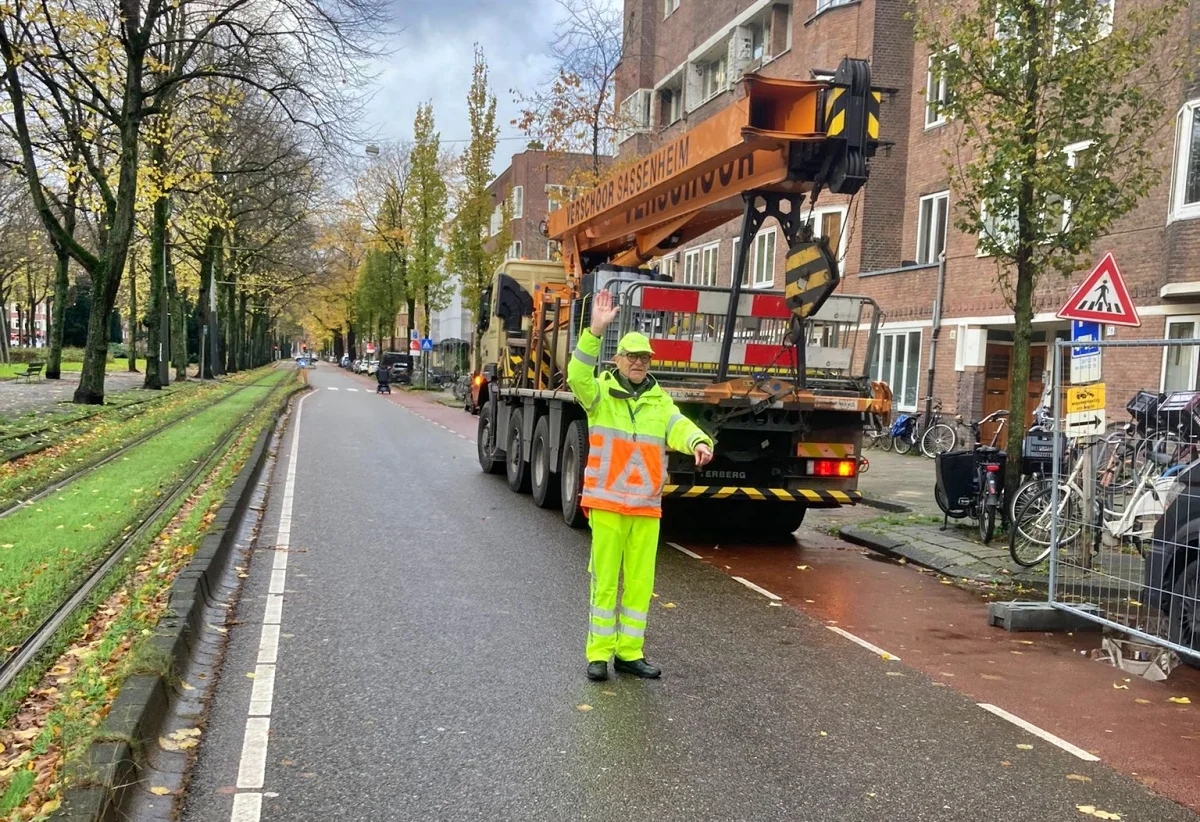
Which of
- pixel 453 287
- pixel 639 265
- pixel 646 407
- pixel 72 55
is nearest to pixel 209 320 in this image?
pixel 453 287

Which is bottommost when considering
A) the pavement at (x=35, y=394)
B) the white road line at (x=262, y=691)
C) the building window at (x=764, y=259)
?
the white road line at (x=262, y=691)

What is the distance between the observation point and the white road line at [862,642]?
19.7ft

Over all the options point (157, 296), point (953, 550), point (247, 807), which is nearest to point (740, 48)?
point (157, 296)

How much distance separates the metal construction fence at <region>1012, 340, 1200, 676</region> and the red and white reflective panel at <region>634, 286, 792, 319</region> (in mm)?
2830

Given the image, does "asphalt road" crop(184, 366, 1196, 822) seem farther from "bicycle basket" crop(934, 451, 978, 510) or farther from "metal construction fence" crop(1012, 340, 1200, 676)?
"bicycle basket" crop(934, 451, 978, 510)

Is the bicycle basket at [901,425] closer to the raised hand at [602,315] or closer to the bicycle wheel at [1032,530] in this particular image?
the bicycle wheel at [1032,530]

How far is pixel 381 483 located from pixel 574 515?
4.10 m

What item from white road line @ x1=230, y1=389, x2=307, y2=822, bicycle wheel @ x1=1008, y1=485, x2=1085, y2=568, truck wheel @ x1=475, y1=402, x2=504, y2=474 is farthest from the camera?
truck wheel @ x1=475, y1=402, x2=504, y2=474

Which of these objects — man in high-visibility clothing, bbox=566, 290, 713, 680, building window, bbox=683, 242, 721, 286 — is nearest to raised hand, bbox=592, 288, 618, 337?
man in high-visibility clothing, bbox=566, 290, 713, 680

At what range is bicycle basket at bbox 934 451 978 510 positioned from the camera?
9.91m

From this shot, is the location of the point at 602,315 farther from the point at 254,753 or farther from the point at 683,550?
the point at 683,550

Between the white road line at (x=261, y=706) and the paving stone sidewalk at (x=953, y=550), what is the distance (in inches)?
210

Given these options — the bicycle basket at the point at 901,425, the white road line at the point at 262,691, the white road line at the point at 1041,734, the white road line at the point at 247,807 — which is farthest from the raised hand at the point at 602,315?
the bicycle basket at the point at 901,425

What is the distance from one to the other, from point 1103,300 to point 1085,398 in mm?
1222
